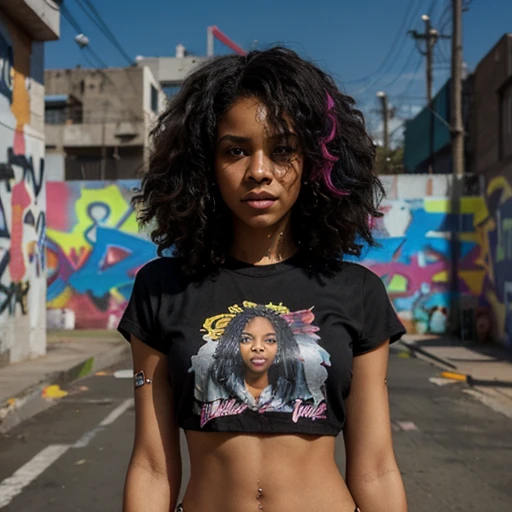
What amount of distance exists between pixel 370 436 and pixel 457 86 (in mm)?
16609

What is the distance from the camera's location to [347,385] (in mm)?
1657

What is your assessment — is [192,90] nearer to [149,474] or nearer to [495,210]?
[149,474]

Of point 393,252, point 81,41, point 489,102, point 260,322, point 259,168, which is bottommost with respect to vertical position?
point 260,322

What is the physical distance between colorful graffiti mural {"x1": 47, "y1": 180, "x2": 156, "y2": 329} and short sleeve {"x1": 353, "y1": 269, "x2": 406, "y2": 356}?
14.2 meters

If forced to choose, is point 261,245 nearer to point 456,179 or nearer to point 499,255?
point 499,255

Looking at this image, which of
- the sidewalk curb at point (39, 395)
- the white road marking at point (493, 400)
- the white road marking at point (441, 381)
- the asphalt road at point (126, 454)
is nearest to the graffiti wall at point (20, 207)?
the sidewalk curb at point (39, 395)

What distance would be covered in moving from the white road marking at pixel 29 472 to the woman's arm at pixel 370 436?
3.41m

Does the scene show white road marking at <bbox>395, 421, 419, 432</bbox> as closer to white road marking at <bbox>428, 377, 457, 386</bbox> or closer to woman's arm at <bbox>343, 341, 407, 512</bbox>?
white road marking at <bbox>428, 377, 457, 386</bbox>

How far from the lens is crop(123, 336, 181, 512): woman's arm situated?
1654mm

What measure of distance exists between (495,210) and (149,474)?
13106mm

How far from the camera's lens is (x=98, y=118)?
37.7 meters

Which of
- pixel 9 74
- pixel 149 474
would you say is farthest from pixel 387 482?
pixel 9 74

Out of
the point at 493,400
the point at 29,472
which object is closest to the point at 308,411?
the point at 29,472

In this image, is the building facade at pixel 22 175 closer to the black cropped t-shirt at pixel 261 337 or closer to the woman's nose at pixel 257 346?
the black cropped t-shirt at pixel 261 337
